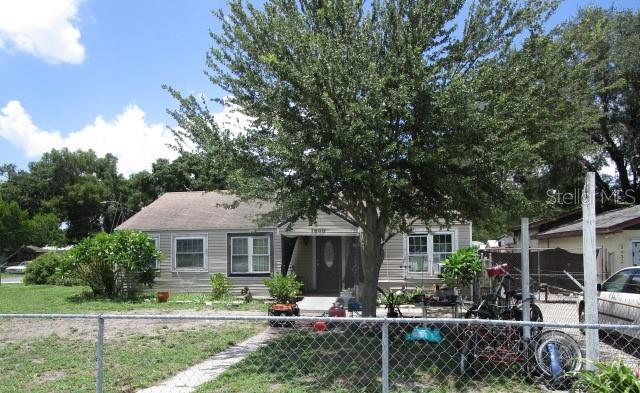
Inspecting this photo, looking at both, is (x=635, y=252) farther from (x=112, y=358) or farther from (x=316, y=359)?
(x=112, y=358)

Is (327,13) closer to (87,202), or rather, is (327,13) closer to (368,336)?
(368,336)

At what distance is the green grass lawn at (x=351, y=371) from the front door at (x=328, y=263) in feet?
35.4

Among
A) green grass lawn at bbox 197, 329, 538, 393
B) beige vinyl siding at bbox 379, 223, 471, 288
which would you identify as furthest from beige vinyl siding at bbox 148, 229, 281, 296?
green grass lawn at bbox 197, 329, 538, 393

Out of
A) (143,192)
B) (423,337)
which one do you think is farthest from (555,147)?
(143,192)

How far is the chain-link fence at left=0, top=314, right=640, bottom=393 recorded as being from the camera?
568 centimetres

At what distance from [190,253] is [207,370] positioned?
13.4 metres

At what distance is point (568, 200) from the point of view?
3044 centimetres

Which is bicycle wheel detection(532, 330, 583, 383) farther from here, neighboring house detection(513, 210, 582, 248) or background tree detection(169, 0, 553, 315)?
neighboring house detection(513, 210, 582, 248)

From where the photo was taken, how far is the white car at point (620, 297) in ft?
31.6

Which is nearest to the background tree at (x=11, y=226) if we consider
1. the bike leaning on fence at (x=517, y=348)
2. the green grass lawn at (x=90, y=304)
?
the green grass lawn at (x=90, y=304)

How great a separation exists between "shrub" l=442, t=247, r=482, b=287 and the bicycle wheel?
362 inches

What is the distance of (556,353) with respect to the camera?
6902 mm

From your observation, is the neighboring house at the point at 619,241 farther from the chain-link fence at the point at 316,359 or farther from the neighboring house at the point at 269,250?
the chain-link fence at the point at 316,359

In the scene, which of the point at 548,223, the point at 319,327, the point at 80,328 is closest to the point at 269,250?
the point at 80,328
